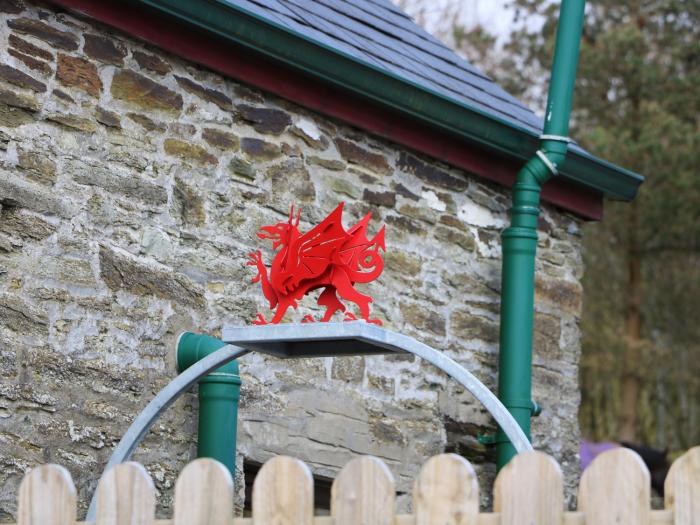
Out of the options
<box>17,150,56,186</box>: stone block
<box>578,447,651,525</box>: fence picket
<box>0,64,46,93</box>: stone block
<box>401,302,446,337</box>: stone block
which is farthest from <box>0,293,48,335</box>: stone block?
<box>578,447,651,525</box>: fence picket

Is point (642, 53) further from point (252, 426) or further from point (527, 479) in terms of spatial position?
point (527, 479)

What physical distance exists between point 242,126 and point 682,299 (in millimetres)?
13679

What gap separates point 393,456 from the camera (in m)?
5.39

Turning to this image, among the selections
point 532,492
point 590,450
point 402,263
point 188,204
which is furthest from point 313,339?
point 590,450

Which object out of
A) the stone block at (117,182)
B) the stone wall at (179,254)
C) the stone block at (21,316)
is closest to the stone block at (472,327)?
the stone wall at (179,254)

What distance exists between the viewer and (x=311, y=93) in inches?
207

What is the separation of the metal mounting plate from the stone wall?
0.98 m

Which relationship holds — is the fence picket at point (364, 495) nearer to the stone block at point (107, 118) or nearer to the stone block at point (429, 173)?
the stone block at point (107, 118)

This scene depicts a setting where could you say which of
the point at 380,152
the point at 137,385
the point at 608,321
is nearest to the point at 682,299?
the point at 608,321

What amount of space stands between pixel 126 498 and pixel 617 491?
0.98 m

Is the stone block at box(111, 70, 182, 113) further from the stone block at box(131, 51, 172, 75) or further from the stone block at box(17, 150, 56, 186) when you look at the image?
the stone block at box(17, 150, 56, 186)

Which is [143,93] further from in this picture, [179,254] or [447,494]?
[447,494]

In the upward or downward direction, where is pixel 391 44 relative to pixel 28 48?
upward

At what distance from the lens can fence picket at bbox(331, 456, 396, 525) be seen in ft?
8.43
